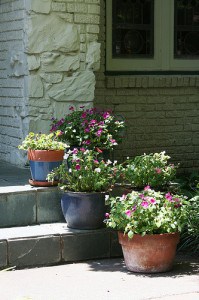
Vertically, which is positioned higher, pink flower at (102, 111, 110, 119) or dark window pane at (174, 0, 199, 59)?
dark window pane at (174, 0, 199, 59)

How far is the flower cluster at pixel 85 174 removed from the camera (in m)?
6.12

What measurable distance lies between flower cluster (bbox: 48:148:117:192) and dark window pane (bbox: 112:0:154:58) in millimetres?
2757

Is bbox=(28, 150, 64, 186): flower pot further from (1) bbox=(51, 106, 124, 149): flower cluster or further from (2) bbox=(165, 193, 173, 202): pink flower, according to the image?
(2) bbox=(165, 193, 173, 202): pink flower

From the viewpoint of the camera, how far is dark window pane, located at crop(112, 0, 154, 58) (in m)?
8.79

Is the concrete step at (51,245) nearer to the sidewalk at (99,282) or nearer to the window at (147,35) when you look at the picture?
the sidewalk at (99,282)

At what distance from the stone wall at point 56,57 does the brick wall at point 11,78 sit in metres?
0.05

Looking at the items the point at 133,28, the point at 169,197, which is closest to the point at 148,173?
the point at 169,197

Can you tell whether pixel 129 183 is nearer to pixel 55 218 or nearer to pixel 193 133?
pixel 55 218

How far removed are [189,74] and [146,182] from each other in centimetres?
306

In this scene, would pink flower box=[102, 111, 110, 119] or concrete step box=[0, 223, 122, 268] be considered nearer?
concrete step box=[0, 223, 122, 268]

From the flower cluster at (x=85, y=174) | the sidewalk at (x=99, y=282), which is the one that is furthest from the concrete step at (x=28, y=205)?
the sidewalk at (x=99, y=282)

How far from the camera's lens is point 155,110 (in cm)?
902

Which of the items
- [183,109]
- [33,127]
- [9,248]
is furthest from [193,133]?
[9,248]

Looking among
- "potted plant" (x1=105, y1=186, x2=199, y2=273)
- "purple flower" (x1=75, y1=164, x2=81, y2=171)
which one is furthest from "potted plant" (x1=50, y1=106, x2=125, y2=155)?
"potted plant" (x1=105, y1=186, x2=199, y2=273)
